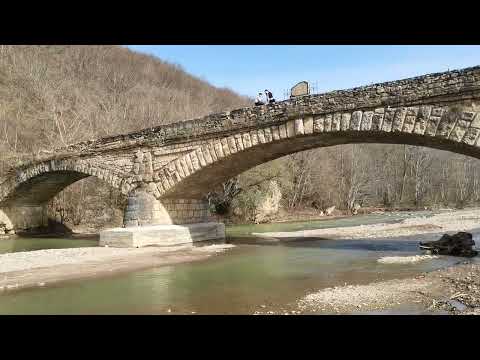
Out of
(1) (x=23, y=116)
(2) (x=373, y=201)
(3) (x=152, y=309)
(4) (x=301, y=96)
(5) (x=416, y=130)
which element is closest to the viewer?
(3) (x=152, y=309)

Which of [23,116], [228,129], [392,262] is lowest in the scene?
[392,262]

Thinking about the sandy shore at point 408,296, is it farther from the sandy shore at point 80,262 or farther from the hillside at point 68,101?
the hillside at point 68,101

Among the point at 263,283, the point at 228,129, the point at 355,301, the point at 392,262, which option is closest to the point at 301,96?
the point at 228,129

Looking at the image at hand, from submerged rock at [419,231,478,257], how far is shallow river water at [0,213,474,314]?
2.56 feet

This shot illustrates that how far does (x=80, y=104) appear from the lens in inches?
1676

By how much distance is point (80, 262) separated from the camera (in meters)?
12.3

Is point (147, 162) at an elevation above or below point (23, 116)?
below

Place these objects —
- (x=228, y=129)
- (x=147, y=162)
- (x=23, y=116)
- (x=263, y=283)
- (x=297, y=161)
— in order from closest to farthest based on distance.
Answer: (x=263, y=283), (x=228, y=129), (x=147, y=162), (x=23, y=116), (x=297, y=161)

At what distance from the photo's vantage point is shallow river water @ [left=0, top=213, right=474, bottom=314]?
23.3 ft

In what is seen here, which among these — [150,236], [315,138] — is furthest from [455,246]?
[150,236]

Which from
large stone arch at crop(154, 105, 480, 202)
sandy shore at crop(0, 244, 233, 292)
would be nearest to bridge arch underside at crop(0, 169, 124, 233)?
large stone arch at crop(154, 105, 480, 202)

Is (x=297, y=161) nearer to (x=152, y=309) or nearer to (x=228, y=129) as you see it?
(x=228, y=129)

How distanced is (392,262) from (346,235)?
901cm

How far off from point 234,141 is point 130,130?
24.0 m
